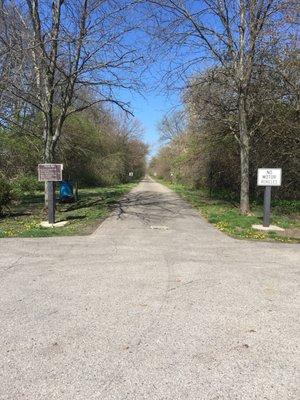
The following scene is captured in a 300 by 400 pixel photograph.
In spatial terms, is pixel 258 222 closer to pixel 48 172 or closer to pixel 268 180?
pixel 268 180

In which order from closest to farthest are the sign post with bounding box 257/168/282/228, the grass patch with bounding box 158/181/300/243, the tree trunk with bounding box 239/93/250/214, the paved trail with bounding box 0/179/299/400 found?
1. the paved trail with bounding box 0/179/299/400
2. the grass patch with bounding box 158/181/300/243
3. the sign post with bounding box 257/168/282/228
4. the tree trunk with bounding box 239/93/250/214

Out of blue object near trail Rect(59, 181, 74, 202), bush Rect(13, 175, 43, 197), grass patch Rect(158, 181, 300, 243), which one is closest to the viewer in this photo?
grass patch Rect(158, 181, 300, 243)

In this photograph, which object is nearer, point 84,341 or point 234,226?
point 84,341

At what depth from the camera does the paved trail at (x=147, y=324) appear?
10.7 ft

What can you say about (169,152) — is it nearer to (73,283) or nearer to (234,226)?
(234,226)

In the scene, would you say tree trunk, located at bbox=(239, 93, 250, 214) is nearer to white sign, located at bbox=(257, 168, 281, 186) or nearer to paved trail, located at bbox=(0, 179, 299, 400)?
white sign, located at bbox=(257, 168, 281, 186)

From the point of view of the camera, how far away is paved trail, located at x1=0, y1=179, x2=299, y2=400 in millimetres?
3268

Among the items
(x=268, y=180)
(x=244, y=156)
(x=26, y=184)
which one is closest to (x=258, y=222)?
(x=268, y=180)

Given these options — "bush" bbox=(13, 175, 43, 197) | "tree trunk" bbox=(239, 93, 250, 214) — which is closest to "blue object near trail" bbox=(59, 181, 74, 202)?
"bush" bbox=(13, 175, 43, 197)

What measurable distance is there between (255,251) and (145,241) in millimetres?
2427

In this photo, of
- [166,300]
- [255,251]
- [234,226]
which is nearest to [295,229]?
[234,226]

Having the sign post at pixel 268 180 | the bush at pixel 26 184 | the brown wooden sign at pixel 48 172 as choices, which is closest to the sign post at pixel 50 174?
the brown wooden sign at pixel 48 172

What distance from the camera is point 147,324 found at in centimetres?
445

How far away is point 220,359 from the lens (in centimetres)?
367
